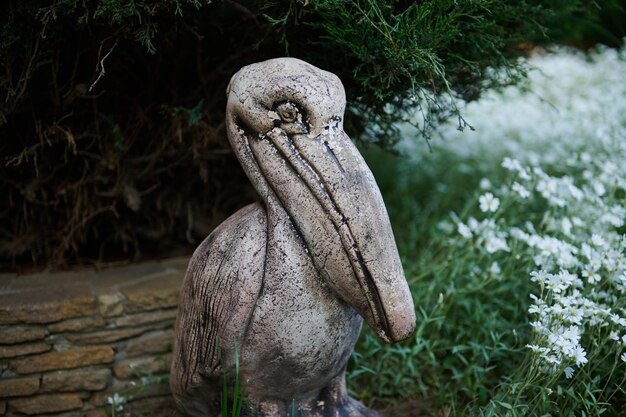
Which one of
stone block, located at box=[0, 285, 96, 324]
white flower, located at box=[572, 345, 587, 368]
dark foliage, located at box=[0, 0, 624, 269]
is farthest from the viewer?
stone block, located at box=[0, 285, 96, 324]

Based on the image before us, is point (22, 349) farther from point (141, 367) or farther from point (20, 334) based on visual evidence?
point (141, 367)

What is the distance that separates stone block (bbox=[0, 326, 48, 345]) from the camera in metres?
2.43

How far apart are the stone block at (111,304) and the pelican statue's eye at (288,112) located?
50.8 inches

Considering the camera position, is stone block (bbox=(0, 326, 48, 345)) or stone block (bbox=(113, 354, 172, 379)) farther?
stone block (bbox=(113, 354, 172, 379))

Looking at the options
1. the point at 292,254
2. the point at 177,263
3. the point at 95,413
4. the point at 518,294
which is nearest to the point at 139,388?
the point at 95,413

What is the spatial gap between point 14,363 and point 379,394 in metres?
1.57

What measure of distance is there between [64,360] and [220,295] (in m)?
1.11

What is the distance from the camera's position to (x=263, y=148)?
5.89 feet

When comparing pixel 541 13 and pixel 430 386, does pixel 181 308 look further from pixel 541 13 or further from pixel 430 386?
pixel 541 13

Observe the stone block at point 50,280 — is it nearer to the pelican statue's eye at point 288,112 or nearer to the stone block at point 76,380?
the stone block at point 76,380

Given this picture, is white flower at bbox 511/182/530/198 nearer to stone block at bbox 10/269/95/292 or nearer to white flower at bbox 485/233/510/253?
white flower at bbox 485/233/510/253

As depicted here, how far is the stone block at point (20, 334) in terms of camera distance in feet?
7.97

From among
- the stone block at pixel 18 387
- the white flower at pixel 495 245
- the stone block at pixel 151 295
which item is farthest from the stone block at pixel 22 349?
the white flower at pixel 495 245

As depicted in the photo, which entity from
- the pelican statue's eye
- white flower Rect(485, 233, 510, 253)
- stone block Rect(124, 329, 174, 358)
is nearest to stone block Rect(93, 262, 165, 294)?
stone block Rect(124, 329, 174, 358)
